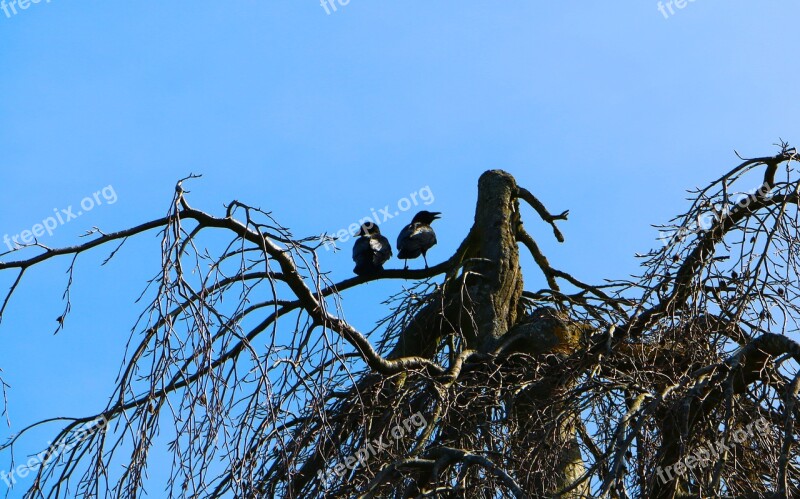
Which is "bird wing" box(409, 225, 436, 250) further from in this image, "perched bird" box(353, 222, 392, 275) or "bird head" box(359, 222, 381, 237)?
"perched bird" box(353, 222, 392, 275)

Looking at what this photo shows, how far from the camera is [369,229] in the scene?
387 inches

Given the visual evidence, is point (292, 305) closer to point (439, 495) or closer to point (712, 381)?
point (439, 495)

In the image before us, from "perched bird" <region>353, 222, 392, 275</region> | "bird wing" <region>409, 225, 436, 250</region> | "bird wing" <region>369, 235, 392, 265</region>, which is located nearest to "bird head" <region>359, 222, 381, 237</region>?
"perched bird" <region>353, 222, 392, 275</region>

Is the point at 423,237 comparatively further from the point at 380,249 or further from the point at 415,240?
the point at 380,249

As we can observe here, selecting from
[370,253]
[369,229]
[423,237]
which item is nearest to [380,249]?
[370,253]

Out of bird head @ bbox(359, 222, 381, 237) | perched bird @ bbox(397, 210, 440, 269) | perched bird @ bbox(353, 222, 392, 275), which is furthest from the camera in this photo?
perched bird @ bbox(397, 210, 440, 269)

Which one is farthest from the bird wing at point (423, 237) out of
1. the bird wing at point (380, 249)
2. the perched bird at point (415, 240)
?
the bird wing at point (380, 249)

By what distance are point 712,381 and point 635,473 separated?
1.63 feet

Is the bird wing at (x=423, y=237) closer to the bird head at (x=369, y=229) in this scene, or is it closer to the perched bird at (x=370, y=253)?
the bird head at (x=369, y=229)

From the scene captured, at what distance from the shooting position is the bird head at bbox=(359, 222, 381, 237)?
370 inches

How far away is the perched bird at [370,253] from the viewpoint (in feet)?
29.6

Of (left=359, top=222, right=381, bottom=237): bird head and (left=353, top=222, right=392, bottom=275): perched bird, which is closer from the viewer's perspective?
(left=353, top=222, right=392, bottom=275): perched bird

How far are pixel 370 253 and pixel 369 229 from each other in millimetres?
852

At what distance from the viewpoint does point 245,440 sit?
3781mm
